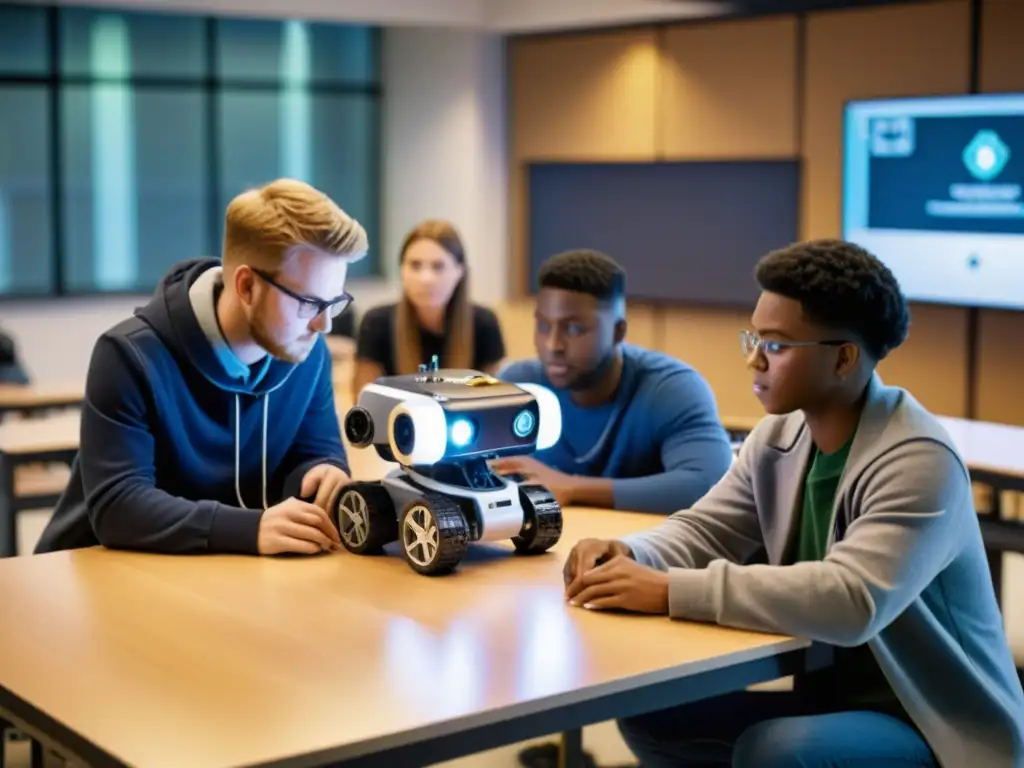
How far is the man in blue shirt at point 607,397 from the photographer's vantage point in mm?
3061

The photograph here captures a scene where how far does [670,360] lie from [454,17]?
19.7 ft

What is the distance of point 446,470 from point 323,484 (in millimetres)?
317

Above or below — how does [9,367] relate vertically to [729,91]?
below

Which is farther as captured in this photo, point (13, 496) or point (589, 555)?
point (13, 496)

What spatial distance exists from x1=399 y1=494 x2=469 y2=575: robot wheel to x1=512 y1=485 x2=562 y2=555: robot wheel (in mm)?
142

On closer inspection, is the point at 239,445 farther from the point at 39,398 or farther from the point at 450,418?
the point at 39,398

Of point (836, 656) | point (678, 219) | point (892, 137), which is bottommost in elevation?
point (836, 656)

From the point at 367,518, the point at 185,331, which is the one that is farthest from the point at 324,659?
the point at 185,331

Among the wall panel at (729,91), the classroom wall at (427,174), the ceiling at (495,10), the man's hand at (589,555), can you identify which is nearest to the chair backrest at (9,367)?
the classroom wall at (427,174)

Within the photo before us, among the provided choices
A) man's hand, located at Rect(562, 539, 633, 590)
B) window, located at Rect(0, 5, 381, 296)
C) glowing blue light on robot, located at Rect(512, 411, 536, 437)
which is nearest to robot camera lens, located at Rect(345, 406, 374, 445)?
glowing blue light on robot, located at Rect(512, 411, 536, 437)

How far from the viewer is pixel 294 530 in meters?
2.53

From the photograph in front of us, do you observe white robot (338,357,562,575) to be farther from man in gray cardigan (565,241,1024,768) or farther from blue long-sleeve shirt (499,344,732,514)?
blue long-sleeve shirt (499,344,732,514)

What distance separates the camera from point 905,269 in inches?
275

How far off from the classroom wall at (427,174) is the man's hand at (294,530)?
20.2 ft
